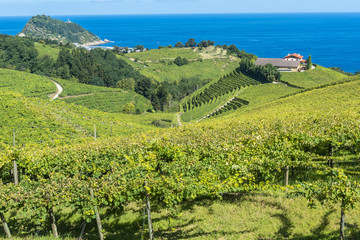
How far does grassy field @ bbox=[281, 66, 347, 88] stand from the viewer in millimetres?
91375

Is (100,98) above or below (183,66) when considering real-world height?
below

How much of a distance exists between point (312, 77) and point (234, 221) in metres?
94.9

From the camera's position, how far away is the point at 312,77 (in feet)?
315

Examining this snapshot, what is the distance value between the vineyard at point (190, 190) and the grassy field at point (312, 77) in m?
77.4

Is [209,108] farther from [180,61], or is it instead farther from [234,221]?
[180,61]

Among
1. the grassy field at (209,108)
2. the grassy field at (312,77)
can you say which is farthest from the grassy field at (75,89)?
the grassy field at (312,77)

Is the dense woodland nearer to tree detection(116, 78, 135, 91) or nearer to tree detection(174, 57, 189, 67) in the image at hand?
tree detection(116, 78, 135, 91)

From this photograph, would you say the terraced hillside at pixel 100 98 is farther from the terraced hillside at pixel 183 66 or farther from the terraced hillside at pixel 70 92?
the terraced hillside at pixel 183 66

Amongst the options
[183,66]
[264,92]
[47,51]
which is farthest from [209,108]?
[47,51]

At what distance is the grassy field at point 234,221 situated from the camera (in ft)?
38.5

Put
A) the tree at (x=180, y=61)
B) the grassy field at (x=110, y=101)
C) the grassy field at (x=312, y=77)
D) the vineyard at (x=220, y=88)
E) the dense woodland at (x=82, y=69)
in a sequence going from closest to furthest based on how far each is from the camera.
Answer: the grassy field at (x=110, y=101), the grassy field at (x=312, y=77), the vineyard at (x=220, y=88), the dense woodland at (x=82, y=69), the tree at (x=180, y=61)

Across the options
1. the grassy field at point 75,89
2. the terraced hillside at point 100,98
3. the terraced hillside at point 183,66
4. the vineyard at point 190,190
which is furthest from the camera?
the terraced hillside at point 183,66

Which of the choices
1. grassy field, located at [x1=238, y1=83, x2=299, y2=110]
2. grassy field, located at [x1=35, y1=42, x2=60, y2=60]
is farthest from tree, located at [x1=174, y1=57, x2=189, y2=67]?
grassy field, located at [x1=238, y1=83, x2=299, y2=110]

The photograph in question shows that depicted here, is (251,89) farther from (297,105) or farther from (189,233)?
(189,233)
